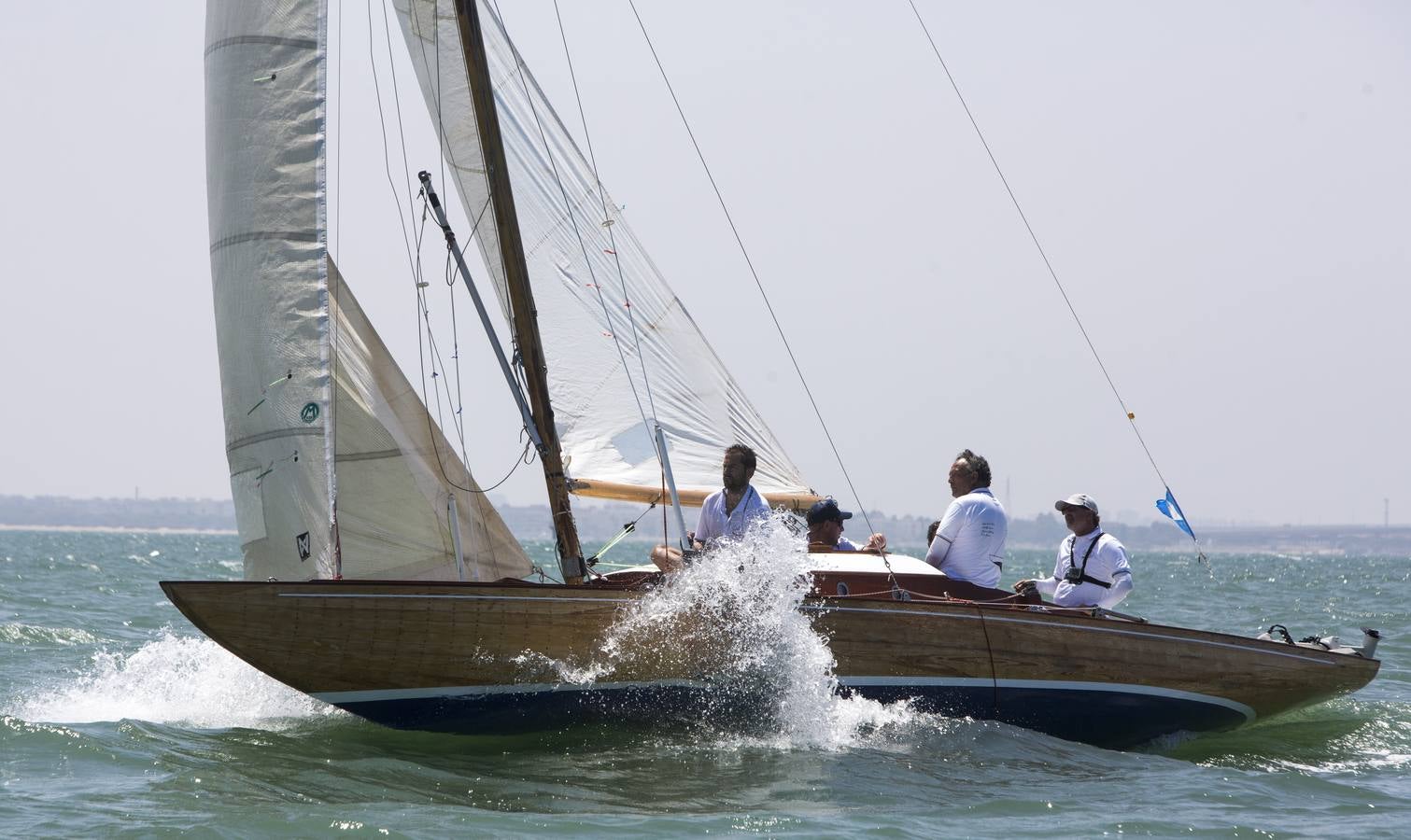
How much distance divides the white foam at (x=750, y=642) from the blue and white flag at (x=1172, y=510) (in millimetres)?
3071

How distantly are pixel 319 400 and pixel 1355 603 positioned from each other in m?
21.8

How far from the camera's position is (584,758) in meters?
7.62

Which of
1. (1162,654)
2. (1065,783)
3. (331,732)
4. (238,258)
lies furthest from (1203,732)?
(238,258)

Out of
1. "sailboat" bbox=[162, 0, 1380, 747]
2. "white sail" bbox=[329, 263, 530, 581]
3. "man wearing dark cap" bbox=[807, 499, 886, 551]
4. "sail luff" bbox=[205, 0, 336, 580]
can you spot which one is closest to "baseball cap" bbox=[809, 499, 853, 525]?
"man wearing dark cap" bbox=[807, 499, 886, 551]

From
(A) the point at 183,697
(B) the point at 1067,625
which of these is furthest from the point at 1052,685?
(A) the point at 183,697

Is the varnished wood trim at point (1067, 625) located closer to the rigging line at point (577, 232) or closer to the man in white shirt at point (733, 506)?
the man in white shirt at point (733, 506)

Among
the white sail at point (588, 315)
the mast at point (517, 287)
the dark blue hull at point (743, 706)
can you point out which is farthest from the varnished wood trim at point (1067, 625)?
the white sail at point (588, 315)

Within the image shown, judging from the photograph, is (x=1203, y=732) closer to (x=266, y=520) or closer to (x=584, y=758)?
(x=584, y=758)

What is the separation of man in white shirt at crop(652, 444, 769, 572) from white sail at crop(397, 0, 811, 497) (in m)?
0.66

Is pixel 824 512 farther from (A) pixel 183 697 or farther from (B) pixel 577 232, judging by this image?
(A) pixel 183 697

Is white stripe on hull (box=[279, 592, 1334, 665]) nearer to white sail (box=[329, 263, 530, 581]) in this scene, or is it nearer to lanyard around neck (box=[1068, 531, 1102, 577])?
lanyard around neck (box=[1068, 531, 1102, 577])

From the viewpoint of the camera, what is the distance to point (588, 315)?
362 inches

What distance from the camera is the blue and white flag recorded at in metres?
9.80

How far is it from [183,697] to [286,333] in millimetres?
3041
